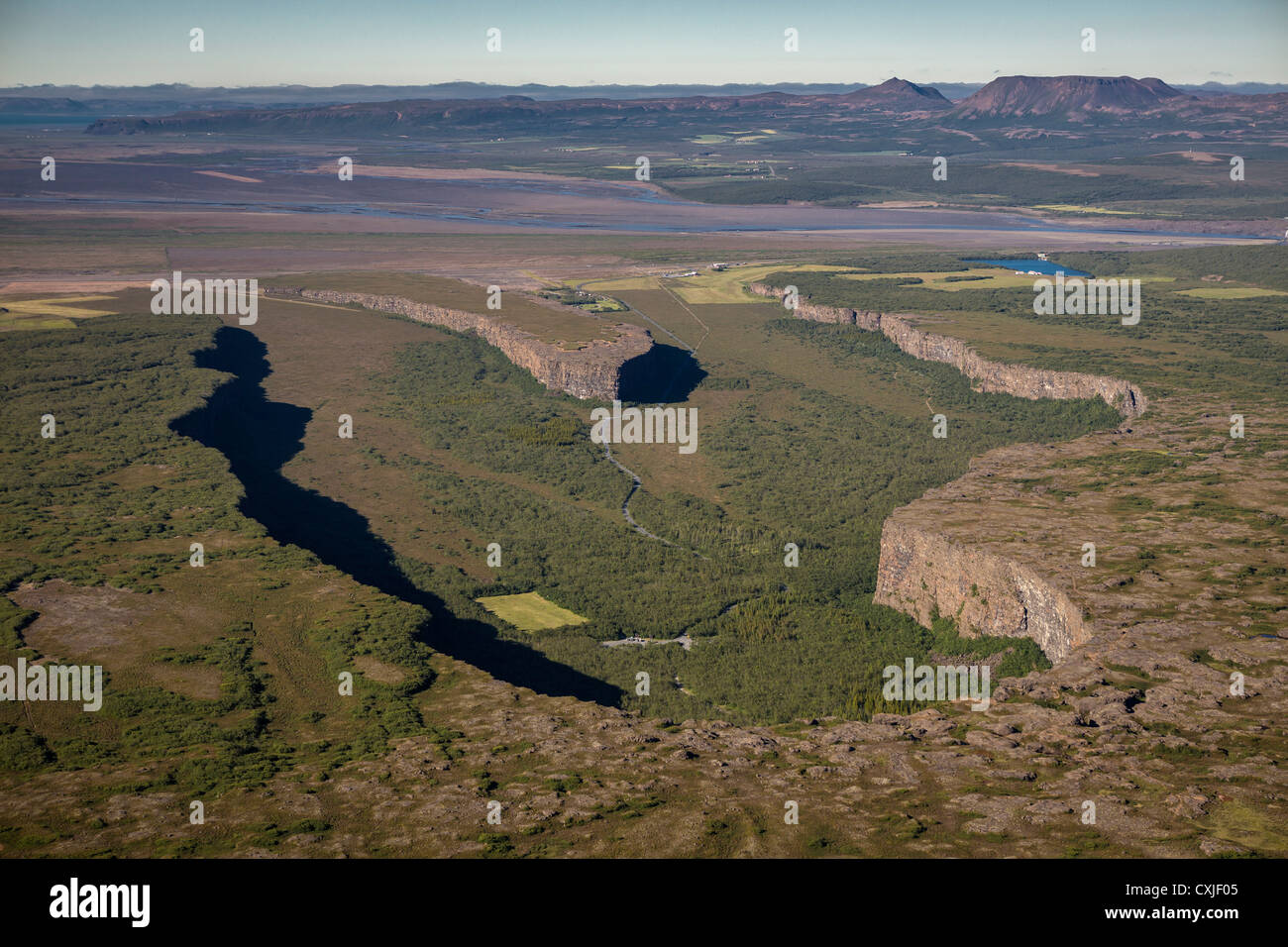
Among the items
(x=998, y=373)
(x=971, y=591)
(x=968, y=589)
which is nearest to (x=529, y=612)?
(x=968, y=589)

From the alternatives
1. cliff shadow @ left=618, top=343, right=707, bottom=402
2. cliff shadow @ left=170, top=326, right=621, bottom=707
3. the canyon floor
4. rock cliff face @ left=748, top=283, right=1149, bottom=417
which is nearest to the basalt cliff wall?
the canyon floor

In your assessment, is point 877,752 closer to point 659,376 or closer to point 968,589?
point 968,589

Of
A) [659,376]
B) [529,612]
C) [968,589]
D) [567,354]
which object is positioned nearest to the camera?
[968,589]

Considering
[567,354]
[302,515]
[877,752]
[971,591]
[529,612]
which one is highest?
[567,354]

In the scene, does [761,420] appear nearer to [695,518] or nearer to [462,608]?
[695,518]

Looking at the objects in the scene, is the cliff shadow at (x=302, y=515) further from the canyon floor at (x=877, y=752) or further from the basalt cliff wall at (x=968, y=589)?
the basalt cliff wall at (x=968, y=589)

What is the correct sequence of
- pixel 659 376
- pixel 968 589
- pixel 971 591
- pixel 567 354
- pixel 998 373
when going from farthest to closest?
1. pixel 659 376
2. pixel 567 354
3. pixel 998 373
4. pixel 968 589
5. pixel 971 591

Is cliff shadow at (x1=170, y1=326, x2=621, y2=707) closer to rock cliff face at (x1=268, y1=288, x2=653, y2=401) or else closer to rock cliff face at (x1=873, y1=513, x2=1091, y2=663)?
rock cliff face at (x1=873, y1=513, x2=1091, y2=663)
